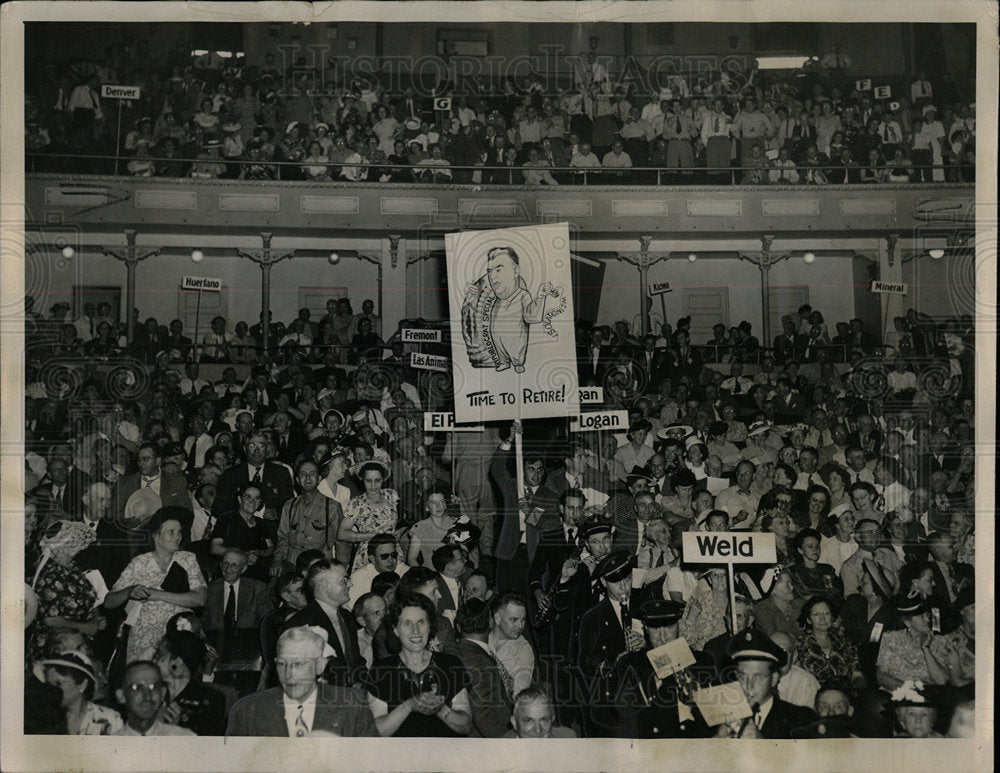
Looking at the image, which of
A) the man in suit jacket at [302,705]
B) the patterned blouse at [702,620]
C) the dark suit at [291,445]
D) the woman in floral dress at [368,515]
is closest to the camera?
the man in suit jacket at [302,705]

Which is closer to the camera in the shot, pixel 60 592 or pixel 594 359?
pixel 60 592

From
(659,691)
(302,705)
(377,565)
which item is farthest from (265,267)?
(659,691)

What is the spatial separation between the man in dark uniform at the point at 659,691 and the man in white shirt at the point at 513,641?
0.52 meters

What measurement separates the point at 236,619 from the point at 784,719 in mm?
3065

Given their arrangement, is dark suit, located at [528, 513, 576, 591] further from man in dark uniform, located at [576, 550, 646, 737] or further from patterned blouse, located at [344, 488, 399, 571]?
patterned blouse, located at [344, 488, 399, 571]

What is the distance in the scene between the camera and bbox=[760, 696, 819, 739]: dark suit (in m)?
5.03

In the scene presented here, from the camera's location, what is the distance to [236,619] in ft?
16.8

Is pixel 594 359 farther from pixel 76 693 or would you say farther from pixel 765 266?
pixel 76 693

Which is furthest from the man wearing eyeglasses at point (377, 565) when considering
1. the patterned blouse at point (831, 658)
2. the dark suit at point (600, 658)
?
the patterned blouse at point (831, 658)

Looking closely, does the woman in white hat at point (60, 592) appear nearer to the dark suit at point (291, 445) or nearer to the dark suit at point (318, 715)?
the dark suit at point (318, 715)

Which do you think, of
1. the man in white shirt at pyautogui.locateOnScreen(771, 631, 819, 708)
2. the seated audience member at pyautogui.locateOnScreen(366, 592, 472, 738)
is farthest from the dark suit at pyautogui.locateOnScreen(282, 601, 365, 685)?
the man in white shirt at pyautogui.locateOnScreen(771, 631, 819, 708)

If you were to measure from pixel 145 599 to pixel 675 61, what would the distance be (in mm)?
4259

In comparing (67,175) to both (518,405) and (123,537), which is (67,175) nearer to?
(123,537)

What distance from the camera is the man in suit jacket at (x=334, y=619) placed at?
509 centimetres
